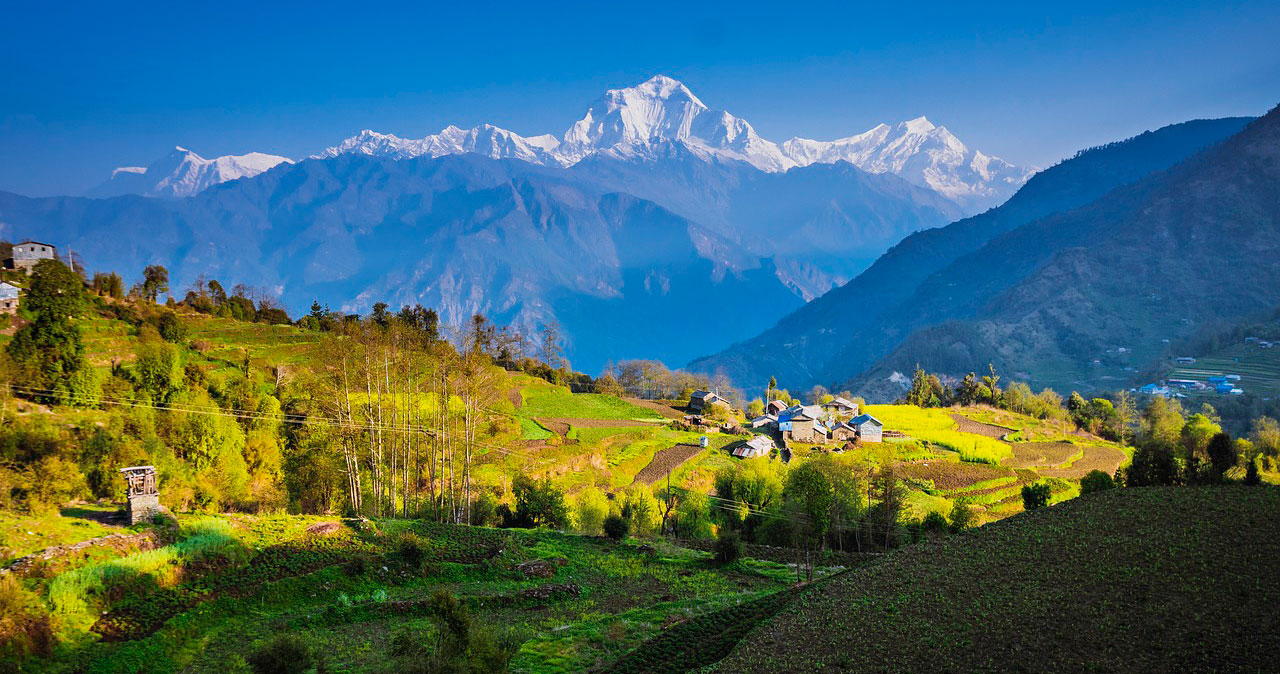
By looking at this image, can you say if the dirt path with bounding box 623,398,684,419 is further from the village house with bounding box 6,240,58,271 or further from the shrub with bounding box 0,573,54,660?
the shrub with bounding box 0,573,54,660

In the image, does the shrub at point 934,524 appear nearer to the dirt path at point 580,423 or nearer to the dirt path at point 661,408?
the dirt path at point 580,423

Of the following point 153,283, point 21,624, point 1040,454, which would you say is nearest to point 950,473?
point 1040,454

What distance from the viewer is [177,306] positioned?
77562 mm

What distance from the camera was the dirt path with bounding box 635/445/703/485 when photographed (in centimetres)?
5969

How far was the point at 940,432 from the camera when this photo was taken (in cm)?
8694

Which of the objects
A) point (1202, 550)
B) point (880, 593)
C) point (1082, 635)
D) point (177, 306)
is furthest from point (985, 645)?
point (177, 306)

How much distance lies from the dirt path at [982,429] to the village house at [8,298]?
364 feet

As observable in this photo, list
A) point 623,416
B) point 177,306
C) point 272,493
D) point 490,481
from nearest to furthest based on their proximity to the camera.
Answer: point 272,493, point 490,481, point 177,306, point 623,416

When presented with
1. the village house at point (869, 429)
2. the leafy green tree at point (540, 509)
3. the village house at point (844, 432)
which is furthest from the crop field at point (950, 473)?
the leafy green tree at point (540, 509)

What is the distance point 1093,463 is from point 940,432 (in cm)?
1809

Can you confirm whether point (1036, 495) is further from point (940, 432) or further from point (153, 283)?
point (153, 283)

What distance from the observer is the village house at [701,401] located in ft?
320

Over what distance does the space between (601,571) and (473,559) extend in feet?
21.5

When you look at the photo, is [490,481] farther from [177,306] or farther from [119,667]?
[177,306]
